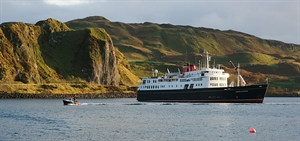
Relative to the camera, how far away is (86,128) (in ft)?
218

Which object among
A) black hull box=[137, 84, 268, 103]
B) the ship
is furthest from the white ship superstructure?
black hull box=[137, 84, 268, 103]

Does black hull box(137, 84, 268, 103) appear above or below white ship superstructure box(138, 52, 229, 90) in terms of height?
below

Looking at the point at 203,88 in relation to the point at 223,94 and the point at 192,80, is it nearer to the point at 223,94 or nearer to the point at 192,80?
the point at 192,80

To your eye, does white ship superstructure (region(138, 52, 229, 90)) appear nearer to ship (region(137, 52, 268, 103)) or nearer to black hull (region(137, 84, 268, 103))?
ship (region(137, 52, 268, 103))

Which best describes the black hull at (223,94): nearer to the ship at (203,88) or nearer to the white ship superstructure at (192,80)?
the ship at (203,88)

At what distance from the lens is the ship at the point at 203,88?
115 meters

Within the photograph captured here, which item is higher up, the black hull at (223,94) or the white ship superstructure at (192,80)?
the white ship superstructure at (192,80)

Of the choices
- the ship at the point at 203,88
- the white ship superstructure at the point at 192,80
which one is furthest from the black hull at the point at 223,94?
the white ship superstructure at the point at 192,80

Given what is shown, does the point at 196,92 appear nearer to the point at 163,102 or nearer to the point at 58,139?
the point at 163,102

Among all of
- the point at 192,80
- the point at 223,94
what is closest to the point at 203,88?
→ the point at 192,80

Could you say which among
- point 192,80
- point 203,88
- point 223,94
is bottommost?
point 223,94

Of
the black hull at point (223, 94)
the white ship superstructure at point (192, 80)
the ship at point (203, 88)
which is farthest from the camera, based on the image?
the white ship superstructure at point (192, 80)

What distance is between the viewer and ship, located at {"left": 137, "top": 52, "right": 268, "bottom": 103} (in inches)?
4537

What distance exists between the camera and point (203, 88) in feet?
392
